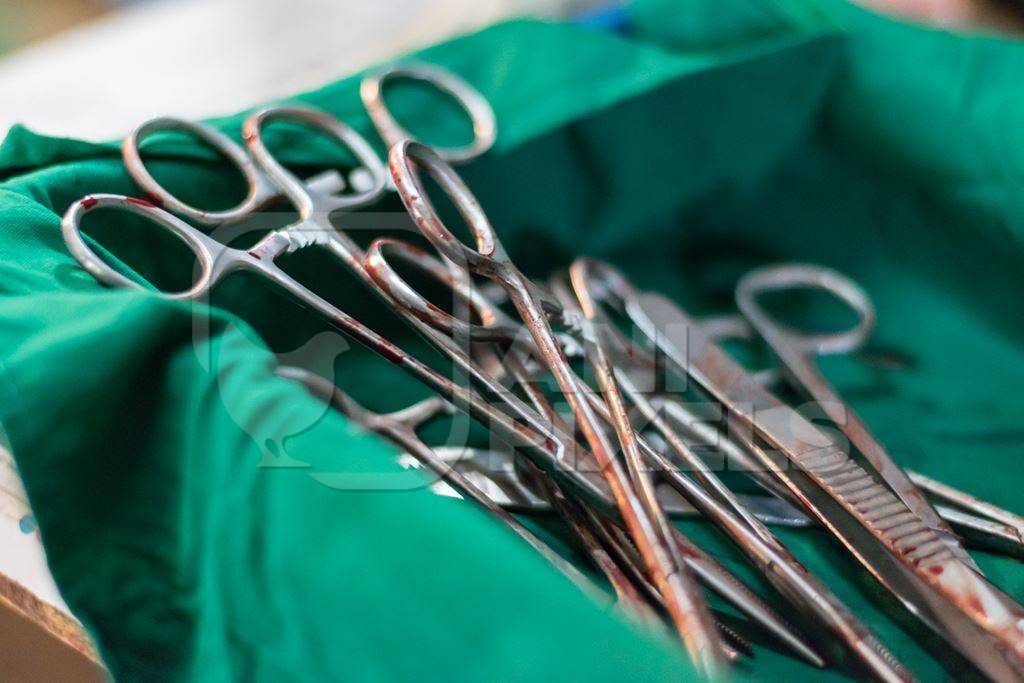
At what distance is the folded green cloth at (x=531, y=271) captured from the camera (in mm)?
288

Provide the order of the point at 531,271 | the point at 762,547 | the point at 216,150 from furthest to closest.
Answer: the point at 531,271 → the point at 216,150 → the point at 762,547

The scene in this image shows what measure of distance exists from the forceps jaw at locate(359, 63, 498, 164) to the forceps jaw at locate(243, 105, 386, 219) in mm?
17

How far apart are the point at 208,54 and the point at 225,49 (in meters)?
0.02

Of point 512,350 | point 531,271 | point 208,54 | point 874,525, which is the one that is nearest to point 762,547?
point 874,525

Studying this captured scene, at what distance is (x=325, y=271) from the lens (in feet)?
1.58

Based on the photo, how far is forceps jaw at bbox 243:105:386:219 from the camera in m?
0.46

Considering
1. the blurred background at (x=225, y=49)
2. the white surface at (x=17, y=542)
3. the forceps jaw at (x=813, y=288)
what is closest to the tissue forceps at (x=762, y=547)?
the forceps jaw at (x=813, y=288)

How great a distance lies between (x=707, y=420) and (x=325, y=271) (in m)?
0.21

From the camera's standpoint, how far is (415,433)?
44cm

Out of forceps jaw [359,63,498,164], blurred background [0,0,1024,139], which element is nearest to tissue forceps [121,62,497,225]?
forceps jaw [359,63,498,164]

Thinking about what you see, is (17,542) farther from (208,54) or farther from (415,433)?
(208,54)

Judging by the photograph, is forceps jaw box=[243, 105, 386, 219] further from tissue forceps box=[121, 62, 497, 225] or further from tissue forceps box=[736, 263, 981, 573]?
tissue forceps box=[736, 263, 981, 573]

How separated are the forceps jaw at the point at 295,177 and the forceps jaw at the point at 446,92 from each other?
17 mm

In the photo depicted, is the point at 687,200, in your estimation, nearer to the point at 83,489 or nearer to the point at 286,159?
the point at 286,159
